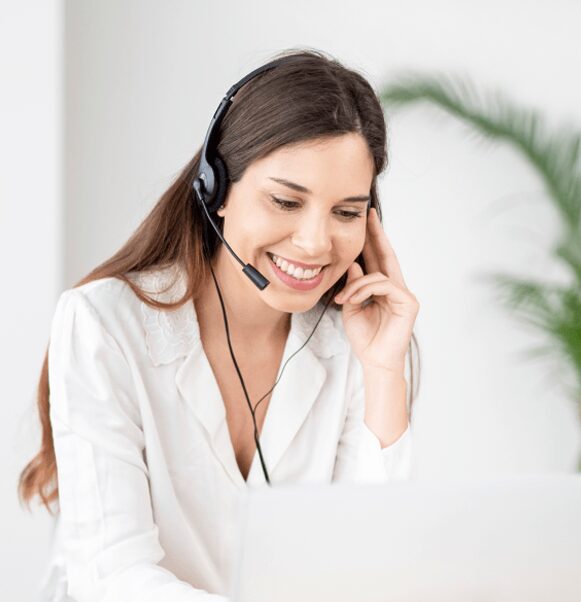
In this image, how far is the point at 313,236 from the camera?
135 cm

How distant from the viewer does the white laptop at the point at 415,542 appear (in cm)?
70

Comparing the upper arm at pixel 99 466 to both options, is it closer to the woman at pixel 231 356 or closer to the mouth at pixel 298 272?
the woman at pixel 231 356

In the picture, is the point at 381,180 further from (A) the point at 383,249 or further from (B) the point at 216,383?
(B) the point at 216,383

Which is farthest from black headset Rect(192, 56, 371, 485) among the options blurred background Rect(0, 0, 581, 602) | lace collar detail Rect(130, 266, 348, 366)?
blurred background Rect(0, 0, 581, 602)

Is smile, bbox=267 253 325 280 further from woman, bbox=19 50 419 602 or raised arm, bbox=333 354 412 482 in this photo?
raised arm, bbox=333 354 412 482

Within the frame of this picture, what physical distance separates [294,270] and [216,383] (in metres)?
0.23

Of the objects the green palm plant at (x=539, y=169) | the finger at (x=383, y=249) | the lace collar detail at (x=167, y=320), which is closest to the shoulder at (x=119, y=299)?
the lace collar detail at (x=167, y=320)

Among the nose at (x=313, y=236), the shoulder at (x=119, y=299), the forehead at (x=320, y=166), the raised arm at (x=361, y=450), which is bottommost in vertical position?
the raised arm at (x=361, y=450)

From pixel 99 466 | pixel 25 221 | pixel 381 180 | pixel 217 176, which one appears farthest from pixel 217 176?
pixel 381 180

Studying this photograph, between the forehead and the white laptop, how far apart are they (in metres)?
0.68

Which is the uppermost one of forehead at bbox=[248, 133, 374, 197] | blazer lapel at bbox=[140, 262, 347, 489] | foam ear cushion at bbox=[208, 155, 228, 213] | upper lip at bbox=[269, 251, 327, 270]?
forehead at bbox=[248, 133, 374, 197]

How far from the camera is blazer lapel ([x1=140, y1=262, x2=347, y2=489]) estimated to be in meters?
1.47

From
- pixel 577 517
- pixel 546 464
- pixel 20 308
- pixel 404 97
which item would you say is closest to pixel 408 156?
pixel 404 97

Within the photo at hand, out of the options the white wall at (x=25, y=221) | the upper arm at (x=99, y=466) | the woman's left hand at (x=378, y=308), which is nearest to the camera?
the upper arm at (x=99, y=466)
